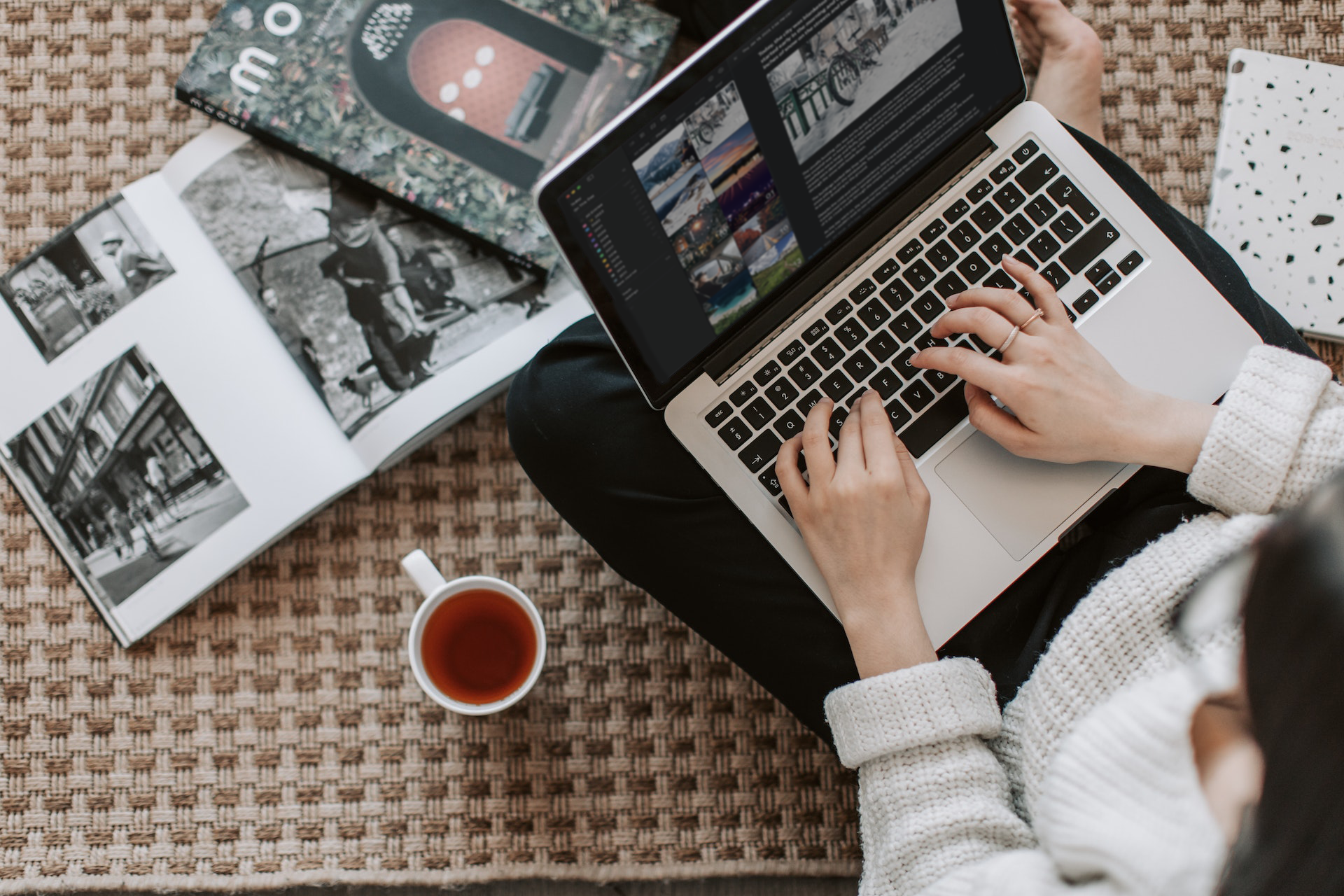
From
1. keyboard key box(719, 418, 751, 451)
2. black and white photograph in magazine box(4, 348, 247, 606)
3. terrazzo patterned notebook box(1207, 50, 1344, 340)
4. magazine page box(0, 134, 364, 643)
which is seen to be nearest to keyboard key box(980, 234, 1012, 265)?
keyboard key box(719, 418, 751, 451)

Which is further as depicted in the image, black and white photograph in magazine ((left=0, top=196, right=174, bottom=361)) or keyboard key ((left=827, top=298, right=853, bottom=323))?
black and white photograph in magazine ((left=0, top=196, right=174, bottom=361))

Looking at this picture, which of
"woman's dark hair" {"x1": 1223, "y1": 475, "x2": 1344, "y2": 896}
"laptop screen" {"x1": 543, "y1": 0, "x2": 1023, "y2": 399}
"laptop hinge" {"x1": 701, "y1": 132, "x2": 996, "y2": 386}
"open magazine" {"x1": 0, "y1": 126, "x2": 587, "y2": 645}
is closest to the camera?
"woman's dark hair" {"x1": 1223, "y1": 475, "x2": 1344, "y2": 896}

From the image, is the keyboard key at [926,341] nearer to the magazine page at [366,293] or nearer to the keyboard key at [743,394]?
the keyboard key at [743,394]

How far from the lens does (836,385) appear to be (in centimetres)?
63

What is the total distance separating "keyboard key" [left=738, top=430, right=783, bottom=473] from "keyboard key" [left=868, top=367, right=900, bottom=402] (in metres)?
0.08

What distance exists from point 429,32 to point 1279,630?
2.57ft

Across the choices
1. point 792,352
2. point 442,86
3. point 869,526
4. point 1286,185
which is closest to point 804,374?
point 792,352

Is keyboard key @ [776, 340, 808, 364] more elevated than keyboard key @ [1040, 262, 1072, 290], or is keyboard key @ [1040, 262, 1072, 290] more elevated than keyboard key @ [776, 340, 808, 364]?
keyboard key @ [776, 340, 808, 364]

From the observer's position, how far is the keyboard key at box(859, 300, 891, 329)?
63cm

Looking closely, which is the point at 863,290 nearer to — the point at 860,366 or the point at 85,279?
the point at 860,366

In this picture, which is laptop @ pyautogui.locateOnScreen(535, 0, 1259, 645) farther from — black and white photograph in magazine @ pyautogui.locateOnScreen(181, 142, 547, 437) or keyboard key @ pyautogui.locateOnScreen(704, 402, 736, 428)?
black and white photograph in magazine @ pyautogui.locateOnScreen(181, 142, 547, 437)

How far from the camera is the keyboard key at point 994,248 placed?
2.10 feet

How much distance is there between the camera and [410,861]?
81 cm

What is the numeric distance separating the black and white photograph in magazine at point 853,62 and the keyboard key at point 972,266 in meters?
0.14
